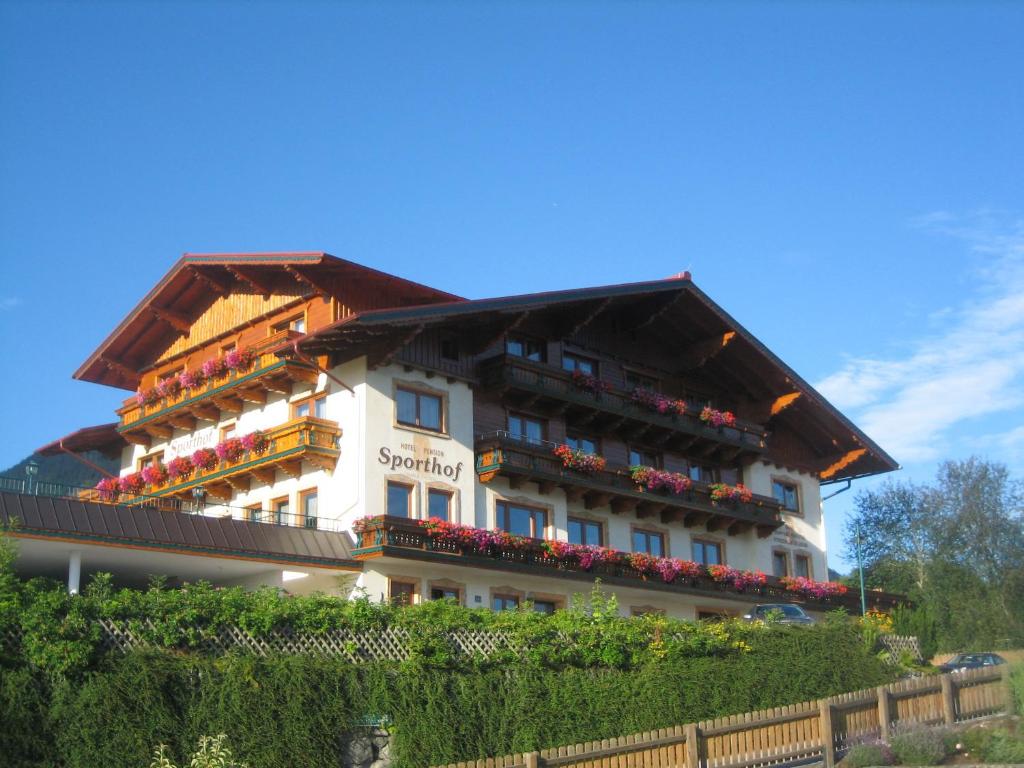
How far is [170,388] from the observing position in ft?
121

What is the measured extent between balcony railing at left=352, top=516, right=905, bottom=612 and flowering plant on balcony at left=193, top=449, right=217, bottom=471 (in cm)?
631

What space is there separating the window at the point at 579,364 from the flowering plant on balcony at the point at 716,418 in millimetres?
3864

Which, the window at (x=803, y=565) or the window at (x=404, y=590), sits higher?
the window at (x=803, y=565)

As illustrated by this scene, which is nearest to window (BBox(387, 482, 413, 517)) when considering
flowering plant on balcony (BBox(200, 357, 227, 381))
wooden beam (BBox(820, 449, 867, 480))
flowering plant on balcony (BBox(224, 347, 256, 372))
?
flowering plant on balcony (BBox(224, 347, 256, 372))

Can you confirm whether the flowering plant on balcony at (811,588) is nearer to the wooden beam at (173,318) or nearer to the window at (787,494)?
the window at (787,494)

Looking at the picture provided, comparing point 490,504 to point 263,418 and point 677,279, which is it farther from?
point 677,279

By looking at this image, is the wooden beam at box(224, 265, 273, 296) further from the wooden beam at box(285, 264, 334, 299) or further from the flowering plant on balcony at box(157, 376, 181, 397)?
the flowering plant on balcony at box(157, 376, 181, 397)

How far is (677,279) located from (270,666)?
2202cm

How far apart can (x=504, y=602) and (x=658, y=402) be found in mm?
8960

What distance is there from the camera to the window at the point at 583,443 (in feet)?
123

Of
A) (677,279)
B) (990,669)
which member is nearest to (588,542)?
(677,279)

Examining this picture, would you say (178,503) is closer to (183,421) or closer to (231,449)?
(183,421)

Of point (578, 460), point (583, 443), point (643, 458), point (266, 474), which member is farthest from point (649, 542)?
point (266, 474)

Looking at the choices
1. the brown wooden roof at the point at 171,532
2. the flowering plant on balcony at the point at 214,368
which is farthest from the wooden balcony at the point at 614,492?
the flowering plant on balcony at the point at 214,368
